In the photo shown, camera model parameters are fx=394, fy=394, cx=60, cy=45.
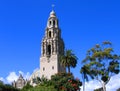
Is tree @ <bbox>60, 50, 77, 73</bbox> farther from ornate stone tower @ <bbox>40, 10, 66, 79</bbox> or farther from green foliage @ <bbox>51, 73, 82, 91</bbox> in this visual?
ornate stone tower @ <bbox>40, 10, 66, 79</bbox>

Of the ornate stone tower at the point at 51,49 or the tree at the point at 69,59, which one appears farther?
the ornate stone tower at the point at 51,49

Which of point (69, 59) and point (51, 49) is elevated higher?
point (51, 49)

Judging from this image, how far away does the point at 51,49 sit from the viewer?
112m

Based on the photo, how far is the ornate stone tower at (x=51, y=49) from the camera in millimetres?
Result: 110062

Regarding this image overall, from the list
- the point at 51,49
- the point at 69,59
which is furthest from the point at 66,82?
the point at 51,49

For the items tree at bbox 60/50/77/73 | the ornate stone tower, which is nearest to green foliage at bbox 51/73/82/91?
tree at bbox 60/50/77/73

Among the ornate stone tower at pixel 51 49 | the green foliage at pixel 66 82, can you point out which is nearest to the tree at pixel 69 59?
the green foliage at pixel 66 82

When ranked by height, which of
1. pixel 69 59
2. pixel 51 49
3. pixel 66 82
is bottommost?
pixel 66 82

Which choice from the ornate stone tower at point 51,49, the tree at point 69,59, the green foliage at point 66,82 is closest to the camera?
the green foliage at point 66,82

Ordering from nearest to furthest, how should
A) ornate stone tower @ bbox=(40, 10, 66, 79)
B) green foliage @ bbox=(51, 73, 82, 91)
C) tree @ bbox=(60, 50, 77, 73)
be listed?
green foliage @ bbox=(51, 73, 82, 91) < tree @ bbox=(60, 50, 77, 73) < ornate stone tower @ bbox=(40, 10, 66, 79)

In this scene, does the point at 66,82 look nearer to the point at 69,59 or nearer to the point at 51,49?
the point at 69,59

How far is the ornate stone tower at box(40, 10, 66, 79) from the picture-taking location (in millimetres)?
110062

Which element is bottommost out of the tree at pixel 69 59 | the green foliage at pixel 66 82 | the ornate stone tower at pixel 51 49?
the green foliage at pixel 66 82

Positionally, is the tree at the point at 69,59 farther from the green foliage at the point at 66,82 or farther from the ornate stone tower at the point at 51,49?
the ornate stone tower at the point at 51,49
